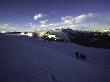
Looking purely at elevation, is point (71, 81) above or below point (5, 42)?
below

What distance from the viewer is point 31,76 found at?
9422mm

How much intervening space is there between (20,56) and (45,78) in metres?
2.66

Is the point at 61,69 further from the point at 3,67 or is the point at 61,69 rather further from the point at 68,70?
the point at 3,67

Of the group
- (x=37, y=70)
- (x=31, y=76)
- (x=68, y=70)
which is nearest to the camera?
(x=31, y=76)

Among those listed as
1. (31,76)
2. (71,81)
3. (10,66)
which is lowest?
(71,81)

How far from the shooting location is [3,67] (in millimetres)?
9086

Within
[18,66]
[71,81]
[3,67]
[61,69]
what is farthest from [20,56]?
[71,81]

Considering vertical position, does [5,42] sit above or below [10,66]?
above

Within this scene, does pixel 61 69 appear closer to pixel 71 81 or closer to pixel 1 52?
pixel 71 81

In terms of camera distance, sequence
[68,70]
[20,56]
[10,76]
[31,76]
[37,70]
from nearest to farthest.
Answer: [10,76]
[31,76]
[37,70]
[20,56]
[68,70]

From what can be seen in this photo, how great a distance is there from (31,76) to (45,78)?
0.89m

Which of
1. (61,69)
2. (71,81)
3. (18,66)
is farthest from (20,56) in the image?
(71,81)

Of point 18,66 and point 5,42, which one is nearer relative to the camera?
point 18,66

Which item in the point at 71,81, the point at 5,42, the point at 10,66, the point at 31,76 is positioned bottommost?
the point at 71,81
